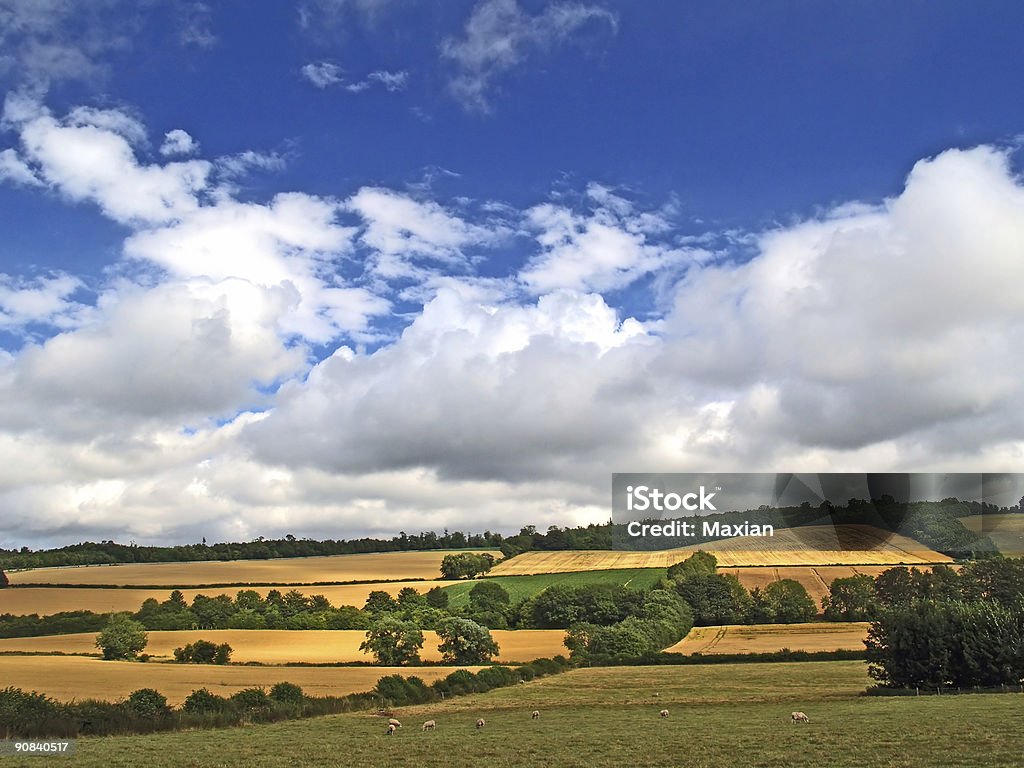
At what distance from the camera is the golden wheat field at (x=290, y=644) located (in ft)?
324

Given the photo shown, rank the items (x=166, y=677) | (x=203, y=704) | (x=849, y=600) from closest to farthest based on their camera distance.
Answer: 1. (x=203, y=704)
2. (x=166, y=677)
3. (x=849, y=600)

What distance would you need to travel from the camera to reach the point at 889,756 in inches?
1025

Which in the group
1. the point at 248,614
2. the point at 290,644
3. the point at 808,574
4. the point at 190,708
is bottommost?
the point at 290,644

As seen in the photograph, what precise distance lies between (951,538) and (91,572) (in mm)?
165227

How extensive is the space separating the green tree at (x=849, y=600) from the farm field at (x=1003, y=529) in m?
27.1

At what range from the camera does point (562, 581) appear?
145125 mm

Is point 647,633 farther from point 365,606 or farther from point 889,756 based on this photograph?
point 889,756

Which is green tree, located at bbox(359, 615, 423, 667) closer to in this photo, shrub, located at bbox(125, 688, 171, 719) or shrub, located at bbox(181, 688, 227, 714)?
shrub, located at bbox(181, 688, 227, 714)

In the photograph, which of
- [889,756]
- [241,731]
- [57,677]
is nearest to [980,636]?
[889,756]

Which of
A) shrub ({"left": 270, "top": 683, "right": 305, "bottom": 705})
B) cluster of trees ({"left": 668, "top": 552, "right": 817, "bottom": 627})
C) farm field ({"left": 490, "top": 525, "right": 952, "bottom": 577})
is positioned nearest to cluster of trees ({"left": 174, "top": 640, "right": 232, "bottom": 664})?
shrub ({"left": 270, "top": 683, "right": 305, "bottom": 705})

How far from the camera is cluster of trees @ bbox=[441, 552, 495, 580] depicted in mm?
168500

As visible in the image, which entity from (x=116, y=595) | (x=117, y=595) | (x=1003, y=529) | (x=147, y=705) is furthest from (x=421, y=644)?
(x=1003, y=529)

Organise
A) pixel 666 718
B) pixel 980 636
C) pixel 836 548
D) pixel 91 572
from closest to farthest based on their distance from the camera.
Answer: pixel 666 718 → pixel 980 636 → pixel 836 548 → pixel 91 572

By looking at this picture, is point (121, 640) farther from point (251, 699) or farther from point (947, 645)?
point (947, 645)
